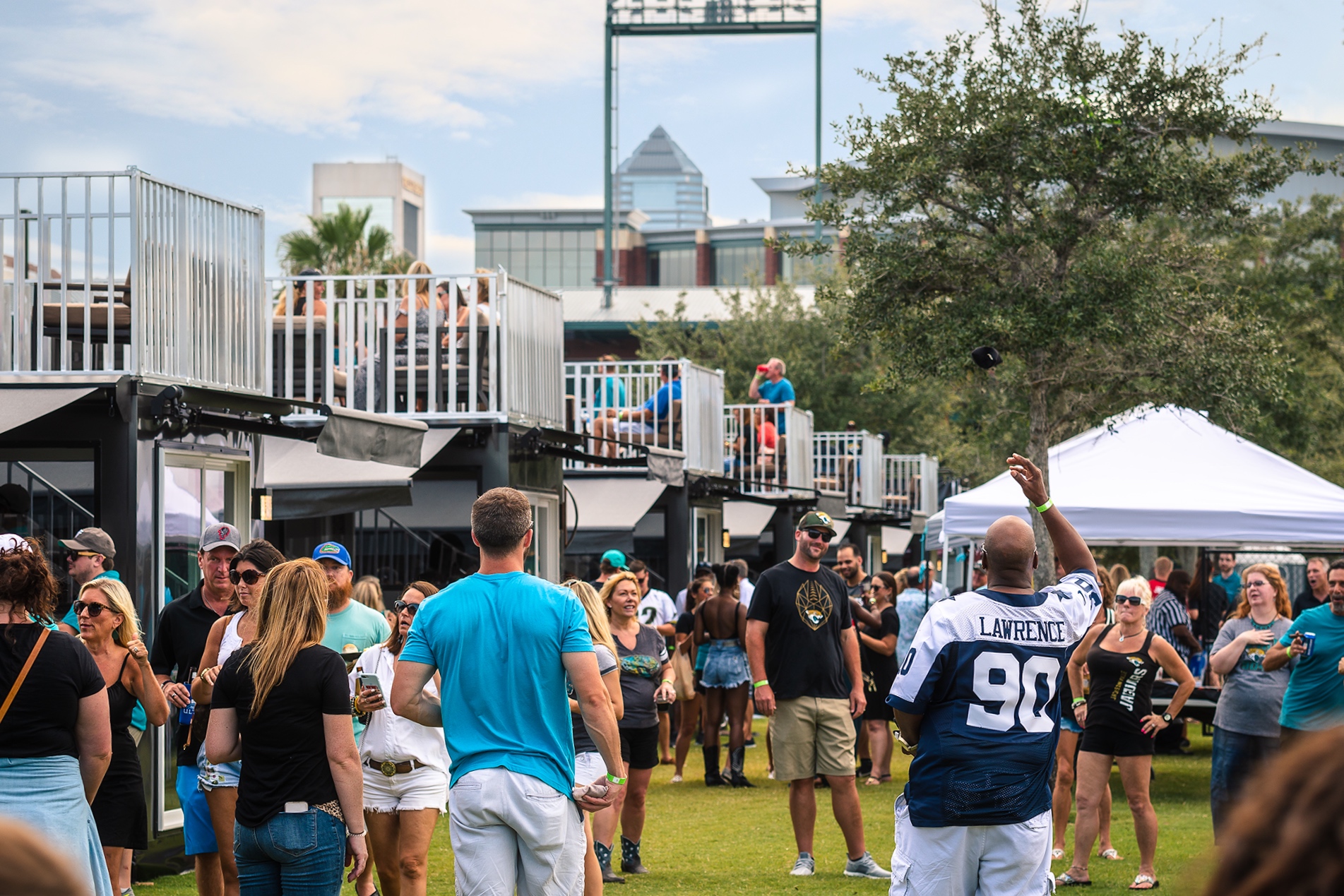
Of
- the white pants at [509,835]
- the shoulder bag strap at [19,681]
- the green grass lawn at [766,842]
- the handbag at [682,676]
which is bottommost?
the green grass lawn at [766,842]

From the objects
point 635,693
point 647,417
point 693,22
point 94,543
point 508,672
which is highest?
point 693,22

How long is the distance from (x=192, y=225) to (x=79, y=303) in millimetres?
916

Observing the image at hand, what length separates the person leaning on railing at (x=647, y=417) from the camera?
1795 cm

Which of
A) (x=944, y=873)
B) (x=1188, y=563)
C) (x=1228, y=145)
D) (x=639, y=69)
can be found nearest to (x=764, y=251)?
(x=1228, y=145)

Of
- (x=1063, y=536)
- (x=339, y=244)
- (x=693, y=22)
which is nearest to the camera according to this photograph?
(x=1063, y=536)

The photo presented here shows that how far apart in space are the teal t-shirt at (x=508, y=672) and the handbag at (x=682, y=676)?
7951 millimetres

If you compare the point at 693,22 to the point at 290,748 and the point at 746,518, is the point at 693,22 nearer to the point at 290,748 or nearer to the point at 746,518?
the point at 746,518

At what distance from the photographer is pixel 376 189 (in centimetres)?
10931

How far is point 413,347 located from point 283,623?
8189mm

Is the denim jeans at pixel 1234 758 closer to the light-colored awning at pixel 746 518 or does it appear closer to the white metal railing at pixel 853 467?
the light-colored awning at pixel 746 518

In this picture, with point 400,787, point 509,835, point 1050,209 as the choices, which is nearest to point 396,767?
point 400,787

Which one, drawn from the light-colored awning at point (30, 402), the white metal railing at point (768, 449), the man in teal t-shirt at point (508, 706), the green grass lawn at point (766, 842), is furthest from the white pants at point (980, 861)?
the white metal railing at point (768, 449)

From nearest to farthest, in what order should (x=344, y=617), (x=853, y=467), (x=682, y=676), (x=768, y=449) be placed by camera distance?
(x=344, y=617), (x=682, y=676), (x=768, y=449), (x=853, y=467)

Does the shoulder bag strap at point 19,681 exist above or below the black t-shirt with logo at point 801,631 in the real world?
above
